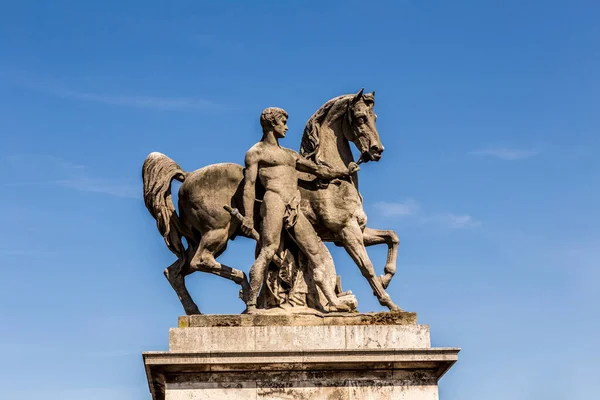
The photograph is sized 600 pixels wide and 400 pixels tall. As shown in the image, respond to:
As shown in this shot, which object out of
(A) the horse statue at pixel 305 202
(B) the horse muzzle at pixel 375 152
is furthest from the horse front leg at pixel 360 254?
(B) the horse muzzle at pixel 375 152

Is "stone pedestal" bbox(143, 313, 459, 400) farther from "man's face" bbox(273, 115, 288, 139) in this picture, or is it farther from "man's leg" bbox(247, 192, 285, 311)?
"man's face" bbox(273, 115, 288, 139)

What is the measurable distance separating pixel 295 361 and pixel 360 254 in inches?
88.6

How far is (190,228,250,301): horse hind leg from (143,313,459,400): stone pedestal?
107 centimetres

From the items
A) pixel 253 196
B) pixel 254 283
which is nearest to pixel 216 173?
pixel 253 196

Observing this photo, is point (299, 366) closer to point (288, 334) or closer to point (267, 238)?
point (288, 334)

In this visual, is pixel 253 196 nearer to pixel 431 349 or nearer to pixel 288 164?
pixel 288 164

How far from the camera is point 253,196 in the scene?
19047mm

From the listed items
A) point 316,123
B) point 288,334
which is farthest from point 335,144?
point 288,334

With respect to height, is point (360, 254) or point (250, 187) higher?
point (250, 187)

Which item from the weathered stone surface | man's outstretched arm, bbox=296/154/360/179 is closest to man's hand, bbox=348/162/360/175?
man's outstretched arm, bbox=296/154/360/179

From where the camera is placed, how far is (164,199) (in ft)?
64.0

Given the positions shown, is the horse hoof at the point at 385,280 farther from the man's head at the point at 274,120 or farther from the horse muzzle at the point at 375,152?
the man's head at the point at 274,120

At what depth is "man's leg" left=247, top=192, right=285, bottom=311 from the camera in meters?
18.6

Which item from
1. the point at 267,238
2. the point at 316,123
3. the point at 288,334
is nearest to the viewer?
the point at 288,334
